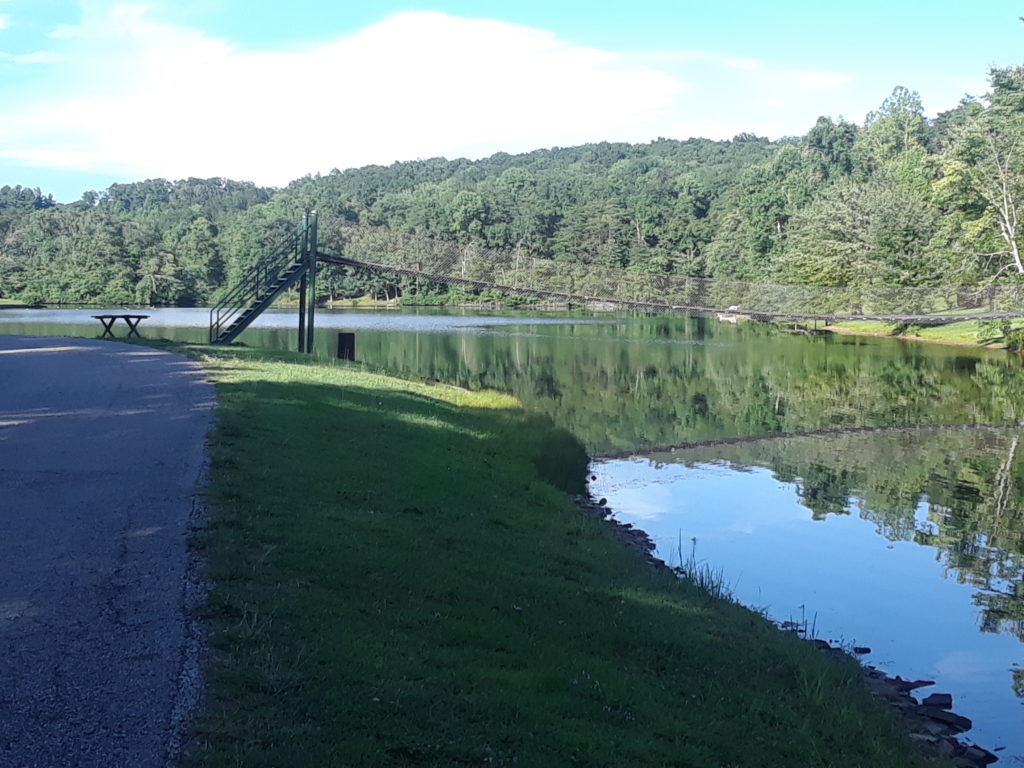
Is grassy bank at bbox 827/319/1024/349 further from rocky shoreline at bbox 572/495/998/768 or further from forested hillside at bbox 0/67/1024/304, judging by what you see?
rocky shoreline at bbox 572/495/998/768

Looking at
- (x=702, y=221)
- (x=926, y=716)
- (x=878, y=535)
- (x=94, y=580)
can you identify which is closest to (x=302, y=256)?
(x=878, y=535)

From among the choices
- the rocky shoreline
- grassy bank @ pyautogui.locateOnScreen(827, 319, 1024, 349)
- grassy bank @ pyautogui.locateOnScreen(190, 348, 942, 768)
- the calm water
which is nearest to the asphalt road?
grassy bank @ pyautogui.locateOnScreen(190, 348, 942, 768)

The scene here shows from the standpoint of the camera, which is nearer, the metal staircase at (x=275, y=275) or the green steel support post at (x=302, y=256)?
the metal staircase at (x=275, y=275)

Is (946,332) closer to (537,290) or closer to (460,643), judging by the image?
(537,290)

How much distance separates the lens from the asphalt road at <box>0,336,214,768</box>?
4.46 metres

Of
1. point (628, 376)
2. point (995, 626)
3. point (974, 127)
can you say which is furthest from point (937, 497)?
point (974, 127)

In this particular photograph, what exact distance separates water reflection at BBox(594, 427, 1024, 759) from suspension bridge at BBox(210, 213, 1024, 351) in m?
12.0

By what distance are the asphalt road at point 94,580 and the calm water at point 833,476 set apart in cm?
666

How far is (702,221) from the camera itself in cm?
10594

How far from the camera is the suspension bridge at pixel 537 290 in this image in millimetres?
31828

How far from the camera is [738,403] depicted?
30.0 meters

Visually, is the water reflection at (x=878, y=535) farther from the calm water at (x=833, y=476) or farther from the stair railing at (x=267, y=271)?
the stair railing at (x=267, y=271)

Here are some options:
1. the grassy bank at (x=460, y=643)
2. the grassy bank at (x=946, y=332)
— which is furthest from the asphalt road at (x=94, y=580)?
the grassy bank at (x=946, y=332)

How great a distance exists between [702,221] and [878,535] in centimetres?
9492
